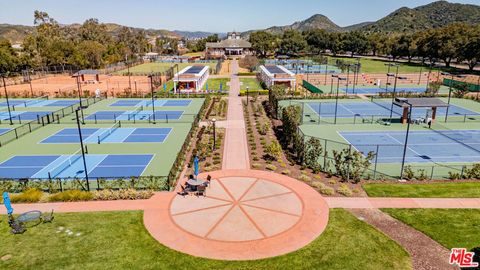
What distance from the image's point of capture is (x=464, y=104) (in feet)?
147

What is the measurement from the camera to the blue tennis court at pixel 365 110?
129 feet

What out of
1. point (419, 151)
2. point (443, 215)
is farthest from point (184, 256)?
point (419, 151)

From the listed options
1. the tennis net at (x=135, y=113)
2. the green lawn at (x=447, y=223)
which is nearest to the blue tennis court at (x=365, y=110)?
the tennis net at (x=135, y=113)

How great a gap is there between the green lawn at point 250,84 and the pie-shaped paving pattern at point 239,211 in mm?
39792

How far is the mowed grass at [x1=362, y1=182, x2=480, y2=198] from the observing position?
19016 millimetres

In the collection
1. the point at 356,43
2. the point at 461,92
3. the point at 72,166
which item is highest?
the point at 356,43

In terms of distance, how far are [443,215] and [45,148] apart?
28.9 meters

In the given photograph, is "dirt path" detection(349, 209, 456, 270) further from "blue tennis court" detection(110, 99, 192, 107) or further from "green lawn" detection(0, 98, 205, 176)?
"blue tennis court" detection(110, 99, 192, 107)

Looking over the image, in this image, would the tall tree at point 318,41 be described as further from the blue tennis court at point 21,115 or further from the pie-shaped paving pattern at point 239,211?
the pie-shaped paving pattern at point 239,211

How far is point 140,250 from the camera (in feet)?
46.1

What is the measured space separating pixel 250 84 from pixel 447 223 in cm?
4975

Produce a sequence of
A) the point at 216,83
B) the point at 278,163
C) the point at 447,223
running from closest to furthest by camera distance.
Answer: the point at 447,223 < the point at 278,163 < the point at 216,83

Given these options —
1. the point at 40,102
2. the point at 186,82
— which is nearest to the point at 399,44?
the point at 186,82

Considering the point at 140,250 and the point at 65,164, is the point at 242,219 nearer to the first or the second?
the point at 140,250
